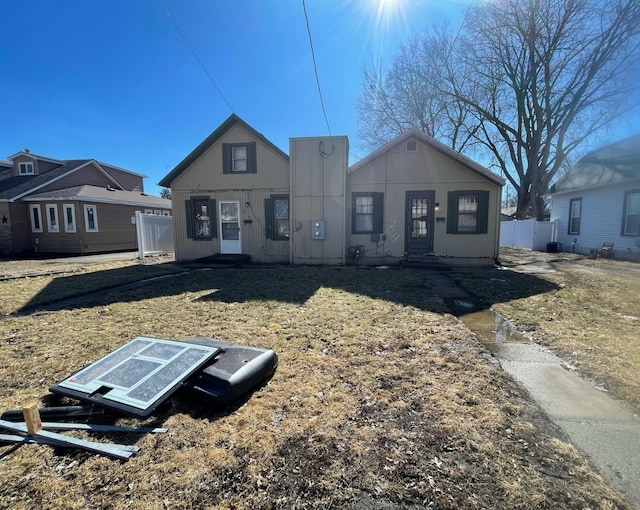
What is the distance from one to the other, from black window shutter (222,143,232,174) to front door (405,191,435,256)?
21.7 ft

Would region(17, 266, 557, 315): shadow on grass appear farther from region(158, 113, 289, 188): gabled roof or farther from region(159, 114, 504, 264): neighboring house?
region(158, 113, 289, 188): gabled roof

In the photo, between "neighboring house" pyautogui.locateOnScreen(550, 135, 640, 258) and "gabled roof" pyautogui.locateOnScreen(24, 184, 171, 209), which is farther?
"gabled roof" pyautogui.locateOnScreen(24, 184, 171, 209)

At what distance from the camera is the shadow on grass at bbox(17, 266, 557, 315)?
6074 millimetres

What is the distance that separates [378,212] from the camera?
10828 mm

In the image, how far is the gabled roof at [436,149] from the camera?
32.9ft

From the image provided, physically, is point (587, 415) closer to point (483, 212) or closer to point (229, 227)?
point (483, 212)

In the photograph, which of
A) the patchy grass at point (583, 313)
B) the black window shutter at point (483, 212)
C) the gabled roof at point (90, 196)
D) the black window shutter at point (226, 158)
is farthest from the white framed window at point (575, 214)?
the gabled roof at point (90, 196)

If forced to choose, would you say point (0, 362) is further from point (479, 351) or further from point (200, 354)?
point (479, 351)

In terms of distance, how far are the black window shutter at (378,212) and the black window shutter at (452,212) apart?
222 cm

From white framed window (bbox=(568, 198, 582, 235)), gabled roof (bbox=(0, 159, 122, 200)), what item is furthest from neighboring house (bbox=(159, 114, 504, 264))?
gabled roof (bbox=(0, 159, 122, 200))

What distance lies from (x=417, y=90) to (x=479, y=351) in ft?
73.2

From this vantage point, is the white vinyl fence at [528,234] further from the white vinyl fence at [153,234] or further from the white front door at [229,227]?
the white vinyl fence at [153,234]

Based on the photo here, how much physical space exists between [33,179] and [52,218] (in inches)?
154

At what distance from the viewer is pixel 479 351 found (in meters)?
3.62
